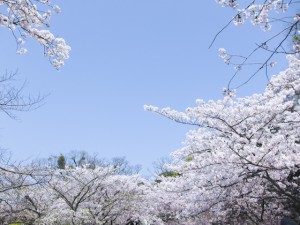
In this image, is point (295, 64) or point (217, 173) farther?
point (295, 64)

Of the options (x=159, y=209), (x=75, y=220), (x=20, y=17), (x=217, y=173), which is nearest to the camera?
(x=20, y=17)

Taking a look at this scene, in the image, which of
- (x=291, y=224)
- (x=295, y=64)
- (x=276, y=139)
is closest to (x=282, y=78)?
(x=295, y=64)

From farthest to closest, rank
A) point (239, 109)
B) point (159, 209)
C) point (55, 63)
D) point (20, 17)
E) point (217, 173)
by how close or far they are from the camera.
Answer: point (159, 209) → point (239, 109) → point (217, 173) → point (55, 63) → point (20, 17)

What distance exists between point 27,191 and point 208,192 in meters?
7.82

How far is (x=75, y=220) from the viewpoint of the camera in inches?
538

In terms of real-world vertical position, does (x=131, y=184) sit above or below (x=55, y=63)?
above

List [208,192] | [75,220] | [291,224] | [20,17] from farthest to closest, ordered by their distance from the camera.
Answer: [75,220]
[208,192]
[291,224]
[20,17]

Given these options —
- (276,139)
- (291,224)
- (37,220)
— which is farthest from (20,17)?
(37,220)

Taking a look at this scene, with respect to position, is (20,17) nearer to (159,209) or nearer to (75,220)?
(75,220)

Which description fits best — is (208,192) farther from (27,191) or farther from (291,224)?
(27,191)

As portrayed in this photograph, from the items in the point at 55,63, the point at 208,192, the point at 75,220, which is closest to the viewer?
Result: the point at 55,63

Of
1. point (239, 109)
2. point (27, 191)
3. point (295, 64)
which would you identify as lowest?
point (27, 191)

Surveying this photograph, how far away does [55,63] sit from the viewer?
6.41 m

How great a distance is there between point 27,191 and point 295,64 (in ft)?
36.1
